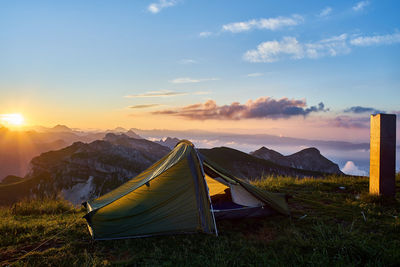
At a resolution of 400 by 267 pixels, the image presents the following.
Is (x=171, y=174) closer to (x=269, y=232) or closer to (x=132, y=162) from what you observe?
(x=269, y=232)

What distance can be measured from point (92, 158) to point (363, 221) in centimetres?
13574

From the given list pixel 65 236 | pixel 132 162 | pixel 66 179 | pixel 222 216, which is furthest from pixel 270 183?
pixel 132 162

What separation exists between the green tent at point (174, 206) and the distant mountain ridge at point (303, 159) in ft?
559

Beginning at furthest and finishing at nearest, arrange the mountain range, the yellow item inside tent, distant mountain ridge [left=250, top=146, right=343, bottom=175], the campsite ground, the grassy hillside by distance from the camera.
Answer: distant mountain ridge [left=250, top=146, right=343, bottom=175] → the grassy hillside → the mountain range → the yellow item inside tent → the campsite ground

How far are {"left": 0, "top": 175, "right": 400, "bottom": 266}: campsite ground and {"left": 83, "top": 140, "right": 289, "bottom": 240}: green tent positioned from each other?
0.83ft

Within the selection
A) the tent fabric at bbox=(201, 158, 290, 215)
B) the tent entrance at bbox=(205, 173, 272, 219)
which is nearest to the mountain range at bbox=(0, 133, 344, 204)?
the tent entrance at bbox=(205, 173, 272, 219)

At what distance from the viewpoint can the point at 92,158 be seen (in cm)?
13150

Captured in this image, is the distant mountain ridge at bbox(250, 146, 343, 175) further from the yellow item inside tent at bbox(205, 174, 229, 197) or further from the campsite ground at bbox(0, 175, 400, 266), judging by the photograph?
the campsite ground at bbox(0, 175, 400, 266)

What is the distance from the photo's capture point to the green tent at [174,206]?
6508mm

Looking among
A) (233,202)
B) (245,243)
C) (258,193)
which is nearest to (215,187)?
Answer: (233,202)

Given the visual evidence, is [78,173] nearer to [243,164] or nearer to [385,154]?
[243,164]

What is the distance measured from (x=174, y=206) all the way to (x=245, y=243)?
1.90 meters

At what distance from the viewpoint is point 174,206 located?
6824 millimetres

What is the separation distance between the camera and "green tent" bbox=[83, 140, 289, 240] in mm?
6508
